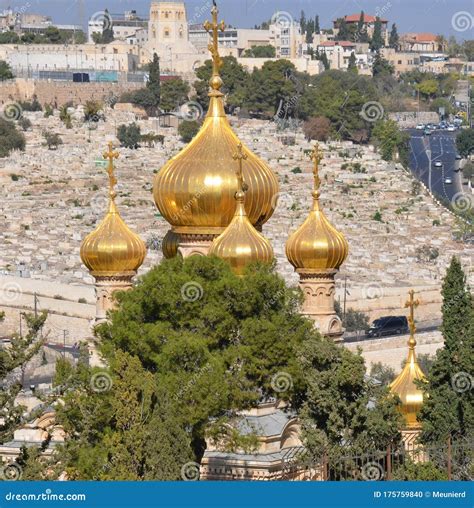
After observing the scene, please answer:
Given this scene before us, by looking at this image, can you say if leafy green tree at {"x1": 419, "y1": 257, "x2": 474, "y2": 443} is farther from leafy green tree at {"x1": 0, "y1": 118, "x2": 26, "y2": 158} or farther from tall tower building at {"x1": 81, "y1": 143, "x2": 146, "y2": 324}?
leafy green tree at {"x1": 0, "y1": 118, "x2": 26, "y2": 158}

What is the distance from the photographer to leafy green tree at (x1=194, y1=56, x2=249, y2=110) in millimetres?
113562

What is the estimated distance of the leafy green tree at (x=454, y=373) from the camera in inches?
1182

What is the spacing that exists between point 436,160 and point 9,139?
15996 millimetres

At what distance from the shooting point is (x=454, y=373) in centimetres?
3022

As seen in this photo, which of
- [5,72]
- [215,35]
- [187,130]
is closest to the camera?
[215,35]

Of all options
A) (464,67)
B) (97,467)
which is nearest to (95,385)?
(97,467)

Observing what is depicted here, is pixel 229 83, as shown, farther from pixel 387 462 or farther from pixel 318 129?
pixel 387 462

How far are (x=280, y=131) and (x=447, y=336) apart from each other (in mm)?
78474

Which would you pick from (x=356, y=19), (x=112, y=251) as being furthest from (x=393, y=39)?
(x=112, y=251)

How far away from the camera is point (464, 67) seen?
522 feet

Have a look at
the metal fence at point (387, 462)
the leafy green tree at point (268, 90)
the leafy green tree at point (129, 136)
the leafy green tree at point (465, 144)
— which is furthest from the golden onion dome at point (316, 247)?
the leafy green tree at point (268, 90)

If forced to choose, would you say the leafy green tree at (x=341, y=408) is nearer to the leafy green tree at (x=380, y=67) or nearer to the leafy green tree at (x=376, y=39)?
the leafy green tree at (x=380, y=67)

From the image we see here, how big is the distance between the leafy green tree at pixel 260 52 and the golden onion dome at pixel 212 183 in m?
105

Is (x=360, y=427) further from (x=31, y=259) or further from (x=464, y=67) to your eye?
(x=464, y=67)
